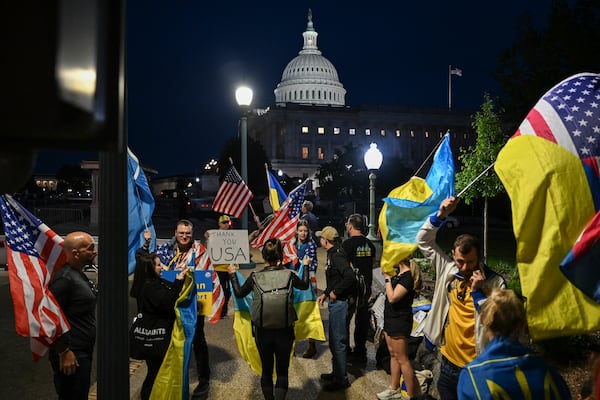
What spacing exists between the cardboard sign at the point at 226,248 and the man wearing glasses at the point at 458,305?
8.14 feet

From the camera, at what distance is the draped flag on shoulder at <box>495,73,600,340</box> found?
116 inches

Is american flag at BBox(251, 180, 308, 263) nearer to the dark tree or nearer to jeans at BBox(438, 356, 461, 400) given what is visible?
jeans at BBox(438, 356, 461, 400)

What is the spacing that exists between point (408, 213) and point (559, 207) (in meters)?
1.85

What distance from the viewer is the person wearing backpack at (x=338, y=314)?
5.69m

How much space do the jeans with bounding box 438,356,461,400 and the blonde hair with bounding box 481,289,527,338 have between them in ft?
4.00

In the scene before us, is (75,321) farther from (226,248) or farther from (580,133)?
(580,133)

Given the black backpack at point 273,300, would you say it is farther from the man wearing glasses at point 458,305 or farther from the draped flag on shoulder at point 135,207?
the draped flag on shoulder at point 135,207

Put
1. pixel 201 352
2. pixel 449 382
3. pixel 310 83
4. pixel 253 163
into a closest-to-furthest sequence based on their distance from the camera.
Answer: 1. pixel 449 382
2. pixel 201 352
3. pixel 253 163
4. pixel 310 83

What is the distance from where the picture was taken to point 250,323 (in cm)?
540

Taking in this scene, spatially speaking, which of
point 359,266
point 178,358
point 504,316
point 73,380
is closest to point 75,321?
point 73,380

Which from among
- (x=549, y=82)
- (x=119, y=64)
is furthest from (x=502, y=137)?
(x=119, y=64)

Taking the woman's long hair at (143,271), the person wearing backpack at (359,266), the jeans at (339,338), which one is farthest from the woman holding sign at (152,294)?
the person wearing backpack at (359,266)

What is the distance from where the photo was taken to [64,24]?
2.75ft

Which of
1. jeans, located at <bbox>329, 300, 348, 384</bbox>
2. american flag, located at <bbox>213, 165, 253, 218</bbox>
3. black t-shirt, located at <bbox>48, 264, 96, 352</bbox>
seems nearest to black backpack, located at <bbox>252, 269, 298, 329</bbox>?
jeans, located at <bbox>329, 300, 348, 384</bbox>
